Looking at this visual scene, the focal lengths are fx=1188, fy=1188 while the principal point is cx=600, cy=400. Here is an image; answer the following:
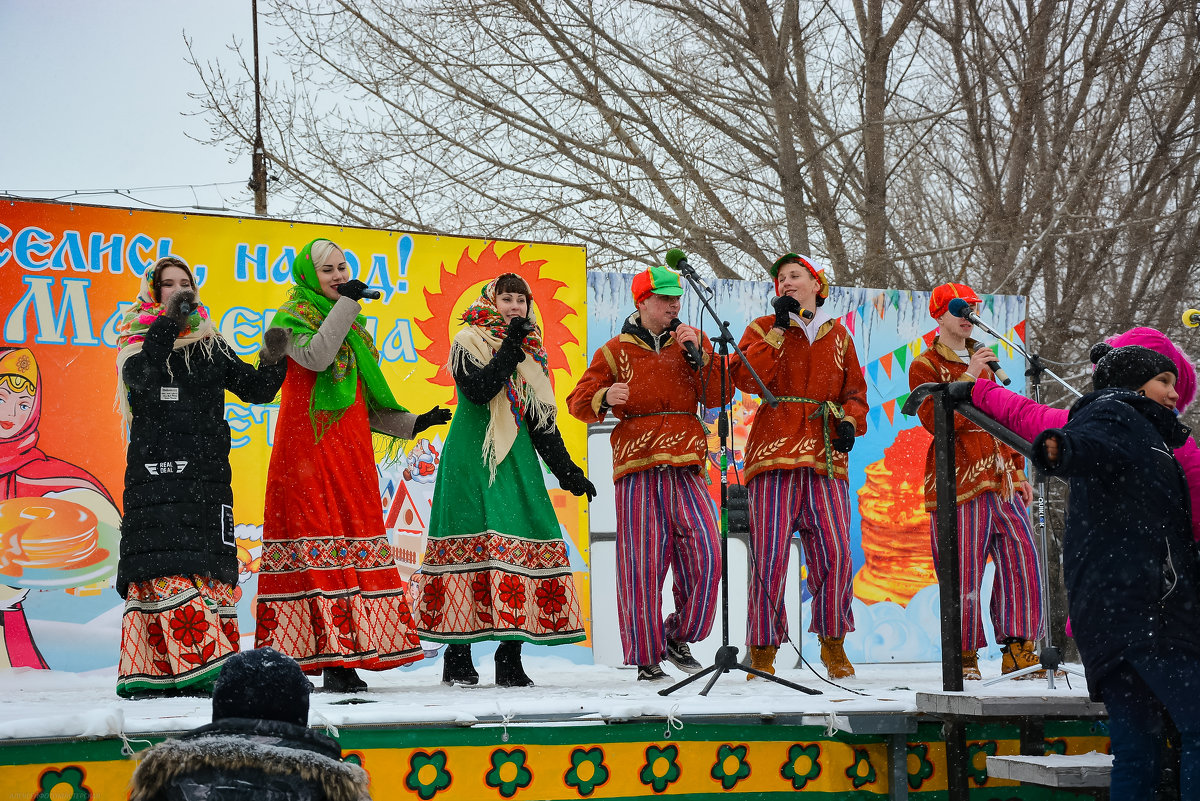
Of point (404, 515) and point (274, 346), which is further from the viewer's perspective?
point (404, 515)

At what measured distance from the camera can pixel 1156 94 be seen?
1298 cm

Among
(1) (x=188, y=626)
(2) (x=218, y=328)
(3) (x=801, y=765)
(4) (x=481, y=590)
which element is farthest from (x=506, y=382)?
(3) (x=801, y=765)

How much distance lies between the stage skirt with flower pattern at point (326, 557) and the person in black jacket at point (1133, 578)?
7.74 feet

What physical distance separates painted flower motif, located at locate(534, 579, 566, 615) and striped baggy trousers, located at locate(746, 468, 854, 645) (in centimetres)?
76

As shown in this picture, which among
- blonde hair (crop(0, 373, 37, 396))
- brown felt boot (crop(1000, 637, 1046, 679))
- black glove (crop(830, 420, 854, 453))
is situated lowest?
brown felt boot (crop(1000, 637, 1046, 679))

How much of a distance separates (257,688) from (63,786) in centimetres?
135

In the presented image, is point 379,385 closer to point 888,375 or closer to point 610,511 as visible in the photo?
point 610,511

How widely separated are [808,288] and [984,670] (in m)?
1.98

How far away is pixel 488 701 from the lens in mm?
3574

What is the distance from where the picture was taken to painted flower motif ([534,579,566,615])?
452 cm

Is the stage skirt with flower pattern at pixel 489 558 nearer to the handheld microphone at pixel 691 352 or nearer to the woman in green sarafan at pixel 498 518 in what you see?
the woman in green sarafan at pixel 498 518

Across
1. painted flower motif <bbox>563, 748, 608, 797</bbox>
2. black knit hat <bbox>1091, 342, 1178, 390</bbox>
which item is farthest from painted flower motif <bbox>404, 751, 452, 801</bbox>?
black knit hat <bbox>1091, 342, 1178, 390</bbox>

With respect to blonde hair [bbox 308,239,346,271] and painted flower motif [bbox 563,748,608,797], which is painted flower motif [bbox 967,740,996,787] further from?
blonde hair [bbox 308,239,346,271]

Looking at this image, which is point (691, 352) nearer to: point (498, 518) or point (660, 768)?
point (498, 518)
